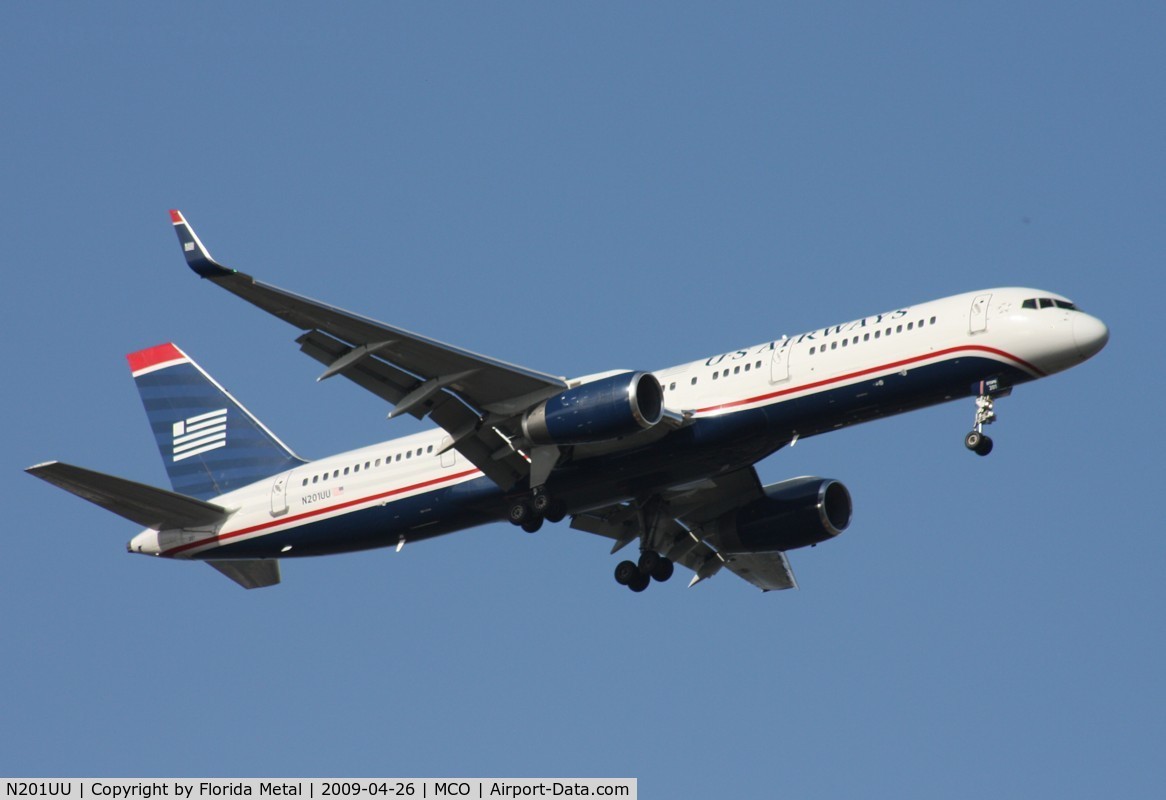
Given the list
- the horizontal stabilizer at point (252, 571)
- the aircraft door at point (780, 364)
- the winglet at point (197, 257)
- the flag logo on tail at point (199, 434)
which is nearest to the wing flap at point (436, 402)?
the winglet at point (197, 257)

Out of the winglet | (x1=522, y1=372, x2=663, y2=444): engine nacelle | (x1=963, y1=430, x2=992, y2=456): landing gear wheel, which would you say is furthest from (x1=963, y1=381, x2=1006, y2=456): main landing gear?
the winglet

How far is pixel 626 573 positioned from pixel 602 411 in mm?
8269

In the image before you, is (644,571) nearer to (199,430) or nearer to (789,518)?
(789,518)

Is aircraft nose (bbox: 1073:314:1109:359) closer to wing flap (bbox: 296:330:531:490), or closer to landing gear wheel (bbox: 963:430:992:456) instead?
landing gear wheel (bbox: 963:430:992:456)

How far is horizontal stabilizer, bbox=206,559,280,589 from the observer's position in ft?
149

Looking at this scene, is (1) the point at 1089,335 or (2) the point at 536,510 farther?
(2) the point at 536,510

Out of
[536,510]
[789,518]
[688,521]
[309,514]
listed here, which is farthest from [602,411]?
[309,514]

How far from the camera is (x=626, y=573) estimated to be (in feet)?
149

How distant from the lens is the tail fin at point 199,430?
152 feet

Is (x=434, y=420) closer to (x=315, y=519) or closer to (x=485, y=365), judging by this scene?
(x=485, y=365)

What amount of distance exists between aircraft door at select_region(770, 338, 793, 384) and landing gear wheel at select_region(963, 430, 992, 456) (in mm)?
4111

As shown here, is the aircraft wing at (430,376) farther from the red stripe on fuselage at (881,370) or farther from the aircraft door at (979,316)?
the aircraft door at (979,316)

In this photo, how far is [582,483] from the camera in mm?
40875
